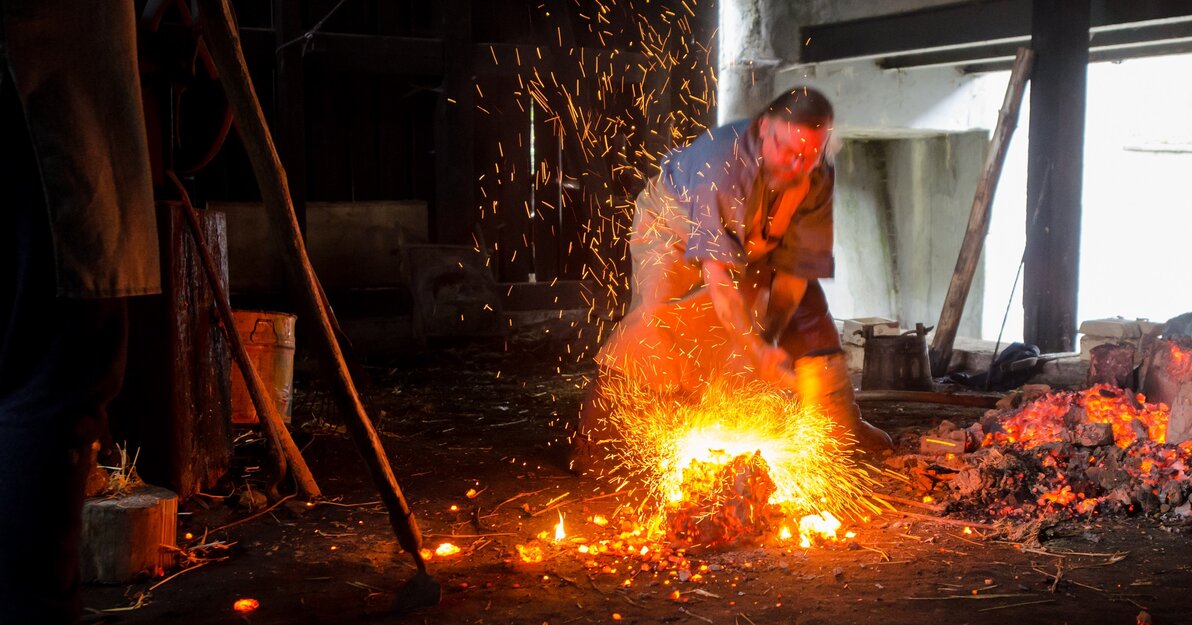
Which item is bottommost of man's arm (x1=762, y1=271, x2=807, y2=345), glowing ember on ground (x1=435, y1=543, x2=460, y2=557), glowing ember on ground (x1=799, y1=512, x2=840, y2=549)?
glowing ember on ground (x1=435, y1=543, x2=460, y2=557)

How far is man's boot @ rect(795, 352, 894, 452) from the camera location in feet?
16.5

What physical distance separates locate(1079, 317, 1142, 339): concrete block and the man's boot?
299 cm

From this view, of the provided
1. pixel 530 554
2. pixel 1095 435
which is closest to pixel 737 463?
pixel 530 554

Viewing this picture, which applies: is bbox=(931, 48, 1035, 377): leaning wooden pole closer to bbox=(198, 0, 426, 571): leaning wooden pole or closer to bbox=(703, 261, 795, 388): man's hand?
bbox=(703, 261, 795, 388): man's hand

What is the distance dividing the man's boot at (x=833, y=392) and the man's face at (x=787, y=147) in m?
0.89

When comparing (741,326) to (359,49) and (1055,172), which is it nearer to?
(1055,172)

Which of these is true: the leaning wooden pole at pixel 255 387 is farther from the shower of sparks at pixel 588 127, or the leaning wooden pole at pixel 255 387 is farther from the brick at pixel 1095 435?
the shower of sparks at pixel 588 127

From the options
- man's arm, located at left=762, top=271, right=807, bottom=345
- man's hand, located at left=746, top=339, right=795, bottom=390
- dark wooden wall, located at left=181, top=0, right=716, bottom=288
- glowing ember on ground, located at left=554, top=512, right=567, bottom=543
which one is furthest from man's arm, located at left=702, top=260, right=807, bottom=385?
dark wooden wall, located at left=181, top=0, right=716, bottom=288

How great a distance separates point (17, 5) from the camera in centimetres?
228

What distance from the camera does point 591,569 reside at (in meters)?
3.69

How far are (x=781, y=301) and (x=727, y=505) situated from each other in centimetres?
167

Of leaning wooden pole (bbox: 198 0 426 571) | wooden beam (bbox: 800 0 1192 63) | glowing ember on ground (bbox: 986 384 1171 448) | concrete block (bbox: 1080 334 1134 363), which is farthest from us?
wooden beam (bbox: 800 0 1192 63)

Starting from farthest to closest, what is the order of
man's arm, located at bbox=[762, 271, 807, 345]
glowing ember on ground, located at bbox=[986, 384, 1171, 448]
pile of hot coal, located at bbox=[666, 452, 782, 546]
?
man's arm, located at bbox=[762, 271, 807, 345]
glowing ember on ground, located at bbox=[986, 384, 1171, 448]
pile of hot coal, located at bbox=[666, 452, 782, 546]

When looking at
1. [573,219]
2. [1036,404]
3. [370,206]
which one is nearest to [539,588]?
[1036,404]
